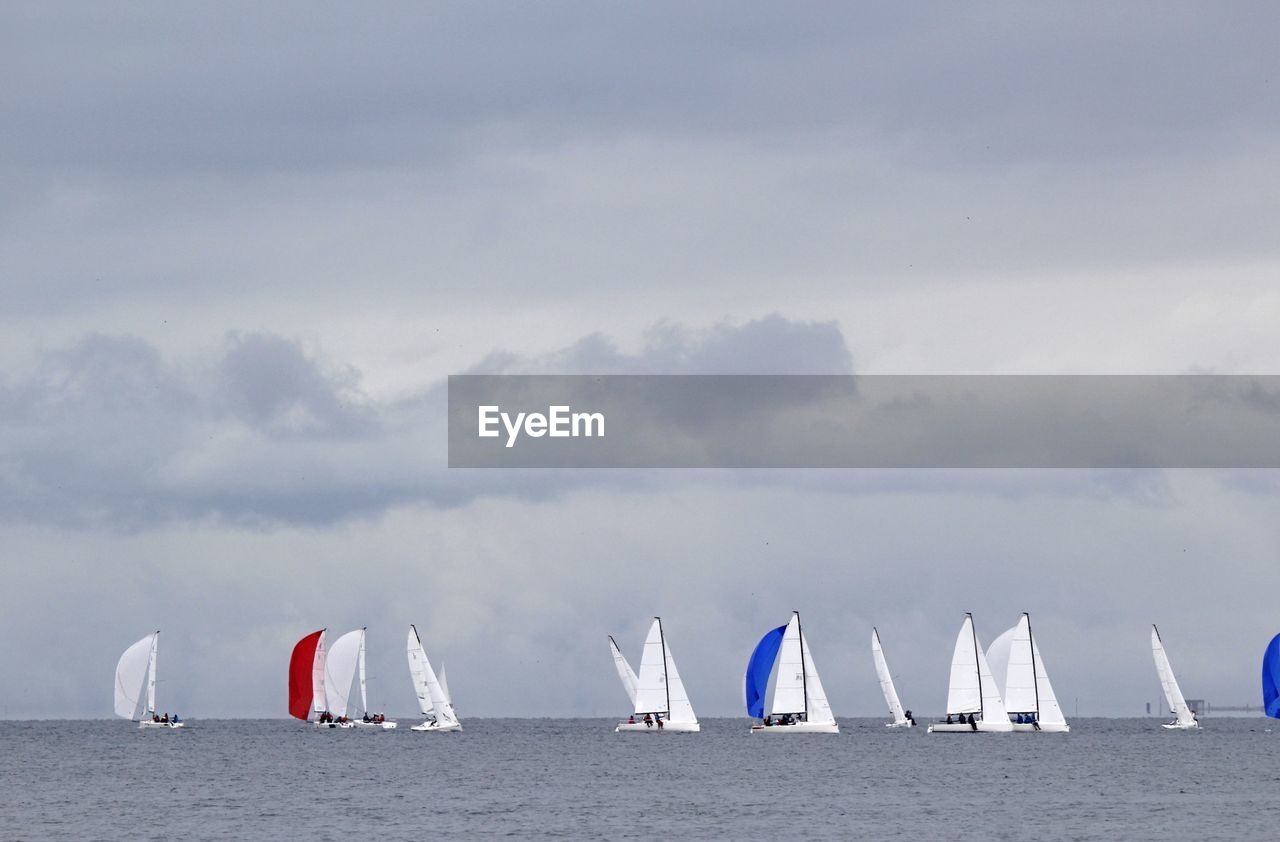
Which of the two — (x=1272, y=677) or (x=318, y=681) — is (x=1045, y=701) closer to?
(x=1272, y=677)

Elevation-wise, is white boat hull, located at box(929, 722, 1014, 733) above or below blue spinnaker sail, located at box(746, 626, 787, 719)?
below

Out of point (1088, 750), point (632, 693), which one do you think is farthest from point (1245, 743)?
point (632, 693)

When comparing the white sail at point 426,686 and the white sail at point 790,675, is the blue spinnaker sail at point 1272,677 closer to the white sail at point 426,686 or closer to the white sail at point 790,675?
the white sail at point 790,675

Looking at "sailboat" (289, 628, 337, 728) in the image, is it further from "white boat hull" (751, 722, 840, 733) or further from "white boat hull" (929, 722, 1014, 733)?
"white boat hull" (929, 722, 1014, 733)

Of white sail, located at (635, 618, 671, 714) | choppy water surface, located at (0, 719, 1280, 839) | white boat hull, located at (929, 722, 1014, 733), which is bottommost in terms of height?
choppy water surface, located at (0, 719, 1280, 839)

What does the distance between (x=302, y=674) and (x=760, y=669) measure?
5121 cm

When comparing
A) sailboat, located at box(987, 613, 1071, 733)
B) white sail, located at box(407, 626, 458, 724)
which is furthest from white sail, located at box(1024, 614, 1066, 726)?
white sail, located at box(407, 626, 458, 724)

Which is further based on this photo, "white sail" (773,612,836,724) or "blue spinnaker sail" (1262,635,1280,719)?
"blue spinnaker sail" (1262,635,1280,719)

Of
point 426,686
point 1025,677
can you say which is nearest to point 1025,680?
point 1025,677

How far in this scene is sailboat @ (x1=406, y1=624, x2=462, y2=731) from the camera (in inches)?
6668

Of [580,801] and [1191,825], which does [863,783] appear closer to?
[580,801]

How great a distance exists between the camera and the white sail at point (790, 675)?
15362cm

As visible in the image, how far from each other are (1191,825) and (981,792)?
20.5 m

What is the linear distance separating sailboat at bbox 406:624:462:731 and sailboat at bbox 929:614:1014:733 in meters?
48.0
